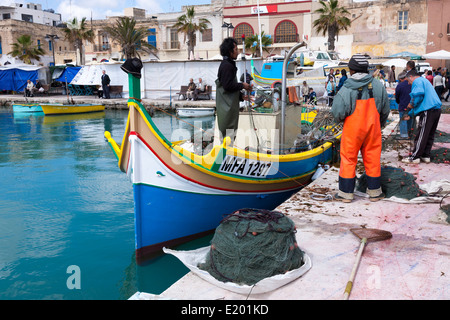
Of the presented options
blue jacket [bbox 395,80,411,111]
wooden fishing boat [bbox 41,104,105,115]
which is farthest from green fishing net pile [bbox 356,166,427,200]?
wooden fishing boat [bbox 41,104,105,115]

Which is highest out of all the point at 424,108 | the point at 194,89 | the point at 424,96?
the point at 194,89

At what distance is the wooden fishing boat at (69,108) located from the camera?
2308 cm

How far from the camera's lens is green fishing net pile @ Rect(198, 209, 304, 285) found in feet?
10.8

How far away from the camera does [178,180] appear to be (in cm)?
522

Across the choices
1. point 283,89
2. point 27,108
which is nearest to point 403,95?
point 283,89

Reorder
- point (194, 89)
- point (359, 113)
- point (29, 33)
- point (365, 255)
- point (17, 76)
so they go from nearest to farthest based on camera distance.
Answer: point (365, 255)
point (359, 113)
point (194, 89)
point (17, 76)
point (29, 33)

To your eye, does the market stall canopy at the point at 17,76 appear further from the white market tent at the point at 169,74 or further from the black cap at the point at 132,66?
the black cap at the point at 132,66

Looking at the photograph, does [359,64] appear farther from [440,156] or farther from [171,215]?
[440,156]

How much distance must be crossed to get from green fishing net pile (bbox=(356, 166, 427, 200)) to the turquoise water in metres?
2.78

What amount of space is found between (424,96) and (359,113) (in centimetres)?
288

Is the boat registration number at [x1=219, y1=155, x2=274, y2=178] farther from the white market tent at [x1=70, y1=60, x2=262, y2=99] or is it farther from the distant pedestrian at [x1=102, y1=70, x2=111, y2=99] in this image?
the distant pedestrian at [x1=102, y1=70, x2=111, y2=99]

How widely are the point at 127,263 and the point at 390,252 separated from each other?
3728 millimetres

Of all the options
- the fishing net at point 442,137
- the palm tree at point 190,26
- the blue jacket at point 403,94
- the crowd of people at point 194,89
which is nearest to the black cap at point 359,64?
the blue jacket at point 403,94
